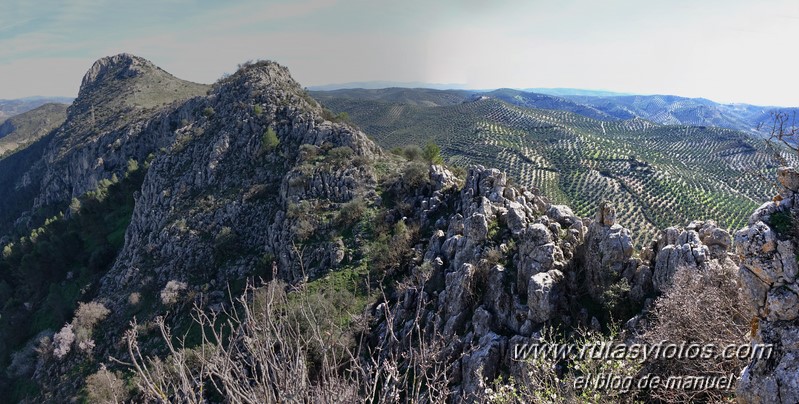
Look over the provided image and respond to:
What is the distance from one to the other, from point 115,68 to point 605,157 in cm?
14864

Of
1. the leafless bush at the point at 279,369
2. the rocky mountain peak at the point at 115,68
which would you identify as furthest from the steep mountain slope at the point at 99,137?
the leafless bush at the point at 279,369

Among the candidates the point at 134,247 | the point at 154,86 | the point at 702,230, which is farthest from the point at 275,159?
the point at 154,86

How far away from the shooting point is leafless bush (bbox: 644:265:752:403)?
9.55m

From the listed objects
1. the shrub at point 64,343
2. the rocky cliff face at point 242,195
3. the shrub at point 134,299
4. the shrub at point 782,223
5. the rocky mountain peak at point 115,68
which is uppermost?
the rocky mountain peak at point 115,68

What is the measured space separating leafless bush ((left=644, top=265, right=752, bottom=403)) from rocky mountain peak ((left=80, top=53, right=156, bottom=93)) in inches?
5357

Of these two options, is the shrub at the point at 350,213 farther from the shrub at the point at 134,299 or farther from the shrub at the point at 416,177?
the shrub at the point at 134,299

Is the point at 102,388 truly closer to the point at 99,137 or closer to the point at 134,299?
the point at 134,299

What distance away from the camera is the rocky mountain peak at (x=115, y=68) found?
369 feet

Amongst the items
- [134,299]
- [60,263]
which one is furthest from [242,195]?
[60,263]

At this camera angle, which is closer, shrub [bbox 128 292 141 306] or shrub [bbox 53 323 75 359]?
shrub [bbox 53 323 75 359]

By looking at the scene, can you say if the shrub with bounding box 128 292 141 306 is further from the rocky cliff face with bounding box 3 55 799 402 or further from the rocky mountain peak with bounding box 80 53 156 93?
the rocky mountain peak with bounding box 80 53 156 93

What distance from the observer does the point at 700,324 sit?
10.3 m

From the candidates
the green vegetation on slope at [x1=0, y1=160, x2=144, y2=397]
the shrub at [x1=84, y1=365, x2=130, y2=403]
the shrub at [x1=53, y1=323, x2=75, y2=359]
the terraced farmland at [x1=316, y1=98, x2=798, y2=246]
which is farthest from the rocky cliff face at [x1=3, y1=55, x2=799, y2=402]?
the terraced farmland at [x1=316, y1=98, x2=798, y2=246]

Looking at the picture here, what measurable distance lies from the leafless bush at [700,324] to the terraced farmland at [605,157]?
3009 centimetres
